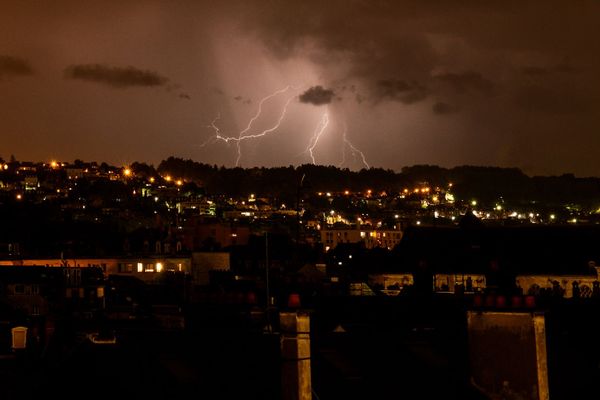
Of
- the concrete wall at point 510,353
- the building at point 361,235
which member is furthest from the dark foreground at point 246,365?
the building at point 361,235

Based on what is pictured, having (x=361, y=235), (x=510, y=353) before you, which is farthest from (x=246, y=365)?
(x=361, y=235)

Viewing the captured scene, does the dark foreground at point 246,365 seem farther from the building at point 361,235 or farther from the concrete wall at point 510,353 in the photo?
the building at point 361,235

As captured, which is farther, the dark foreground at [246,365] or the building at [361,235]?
the building at [361,235]

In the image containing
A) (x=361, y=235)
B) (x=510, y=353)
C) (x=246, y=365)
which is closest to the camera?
(x=510, y=353)

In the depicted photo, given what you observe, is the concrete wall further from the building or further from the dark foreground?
the building

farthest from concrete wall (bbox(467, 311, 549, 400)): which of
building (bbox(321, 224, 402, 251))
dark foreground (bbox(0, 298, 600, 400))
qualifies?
building (bbox(321, 224, 402, 251))

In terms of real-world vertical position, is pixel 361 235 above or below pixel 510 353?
above

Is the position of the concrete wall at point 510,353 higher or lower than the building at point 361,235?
lower

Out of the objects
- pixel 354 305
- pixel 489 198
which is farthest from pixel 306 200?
pixel 354 305

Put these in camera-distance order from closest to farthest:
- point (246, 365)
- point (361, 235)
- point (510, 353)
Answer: point (510, 353) → point (246, 365) → point (361, 235)

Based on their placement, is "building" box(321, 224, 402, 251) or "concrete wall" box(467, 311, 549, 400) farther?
"building" box(321, 224, 402, 251)

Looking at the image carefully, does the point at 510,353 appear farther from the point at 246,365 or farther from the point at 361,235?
the point at 361,235

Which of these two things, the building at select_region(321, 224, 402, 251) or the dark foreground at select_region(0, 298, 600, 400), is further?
the building at select_region(321, 224, 402, 251)

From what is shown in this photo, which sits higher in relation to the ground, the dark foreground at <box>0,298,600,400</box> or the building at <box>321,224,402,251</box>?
the building at <box>321,224,402,251</box>
